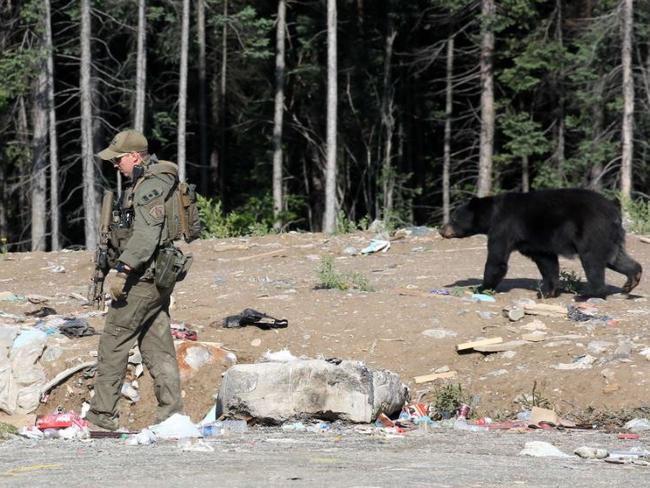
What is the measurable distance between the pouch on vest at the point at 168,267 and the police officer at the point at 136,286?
0.14 ft

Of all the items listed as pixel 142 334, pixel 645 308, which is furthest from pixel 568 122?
pixel 142 334

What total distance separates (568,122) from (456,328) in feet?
73.9

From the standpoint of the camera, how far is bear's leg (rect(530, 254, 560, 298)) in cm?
1440

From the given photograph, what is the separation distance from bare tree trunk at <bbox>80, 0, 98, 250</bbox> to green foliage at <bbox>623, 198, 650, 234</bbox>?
523 inches

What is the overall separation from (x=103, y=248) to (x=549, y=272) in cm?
650

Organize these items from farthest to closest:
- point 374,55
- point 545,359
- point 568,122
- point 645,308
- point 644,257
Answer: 1. point 374,55
2. point 568,122
3. point 644,257
4. point 645,308
5. point 545,359

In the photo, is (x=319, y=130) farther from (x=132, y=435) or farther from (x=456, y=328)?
(x=132, y=435)

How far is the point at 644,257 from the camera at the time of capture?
1775 cm

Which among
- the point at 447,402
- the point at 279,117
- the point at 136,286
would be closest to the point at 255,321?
the point at 447,402

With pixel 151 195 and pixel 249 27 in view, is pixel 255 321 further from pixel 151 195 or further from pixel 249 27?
pixel 249 27

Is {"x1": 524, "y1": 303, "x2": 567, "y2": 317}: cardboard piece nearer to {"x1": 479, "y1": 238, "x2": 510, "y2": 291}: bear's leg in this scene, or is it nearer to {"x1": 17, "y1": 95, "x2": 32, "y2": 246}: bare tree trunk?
{"x1": 479, "y1": 238, "x2": 510, "y2": 291}: bear's leg

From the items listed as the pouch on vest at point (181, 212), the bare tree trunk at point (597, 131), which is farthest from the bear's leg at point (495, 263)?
the bare tree trunk at point (597, 131)

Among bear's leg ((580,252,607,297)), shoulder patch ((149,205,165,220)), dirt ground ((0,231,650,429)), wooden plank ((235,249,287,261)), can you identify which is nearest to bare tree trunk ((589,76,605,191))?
dirt ground ((0,231,650,429))

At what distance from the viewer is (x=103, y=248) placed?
31.3 feet
